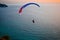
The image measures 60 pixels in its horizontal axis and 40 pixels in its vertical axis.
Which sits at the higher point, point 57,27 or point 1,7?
point 1,7

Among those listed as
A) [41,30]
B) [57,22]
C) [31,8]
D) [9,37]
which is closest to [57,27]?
[57,22]

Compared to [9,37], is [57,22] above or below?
above

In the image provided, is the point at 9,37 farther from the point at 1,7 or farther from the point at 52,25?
the point at 52,25

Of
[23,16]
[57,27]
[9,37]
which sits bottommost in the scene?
[9,37]

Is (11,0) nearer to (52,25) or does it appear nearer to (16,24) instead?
(16,24)

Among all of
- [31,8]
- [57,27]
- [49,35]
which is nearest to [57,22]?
[57,27]

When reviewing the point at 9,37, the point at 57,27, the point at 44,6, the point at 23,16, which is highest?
the point at 44,6
